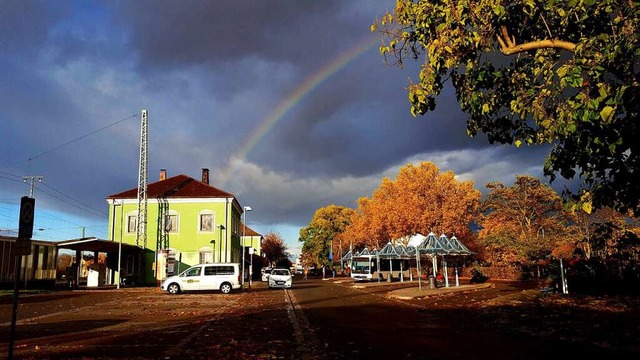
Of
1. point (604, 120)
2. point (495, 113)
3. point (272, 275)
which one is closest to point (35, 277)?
point (272, 275)

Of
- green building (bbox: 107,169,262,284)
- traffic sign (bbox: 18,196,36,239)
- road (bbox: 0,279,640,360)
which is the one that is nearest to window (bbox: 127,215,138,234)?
green building (bbox: 107,169,262,284)

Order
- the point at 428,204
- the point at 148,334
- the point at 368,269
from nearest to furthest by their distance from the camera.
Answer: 1. the point at 148,334
2. the point at 428,204
3. the point at 368,269

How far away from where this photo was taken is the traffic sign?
28.9ft

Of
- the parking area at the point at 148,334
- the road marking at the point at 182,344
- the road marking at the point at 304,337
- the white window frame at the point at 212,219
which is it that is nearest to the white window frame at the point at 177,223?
the white window frame at the point at 212,219

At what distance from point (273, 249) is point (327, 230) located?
20.9 m

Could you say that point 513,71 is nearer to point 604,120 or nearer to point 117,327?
point 604,120

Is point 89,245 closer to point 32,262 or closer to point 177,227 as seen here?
point 32,262

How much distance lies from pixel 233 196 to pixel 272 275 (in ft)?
46.1

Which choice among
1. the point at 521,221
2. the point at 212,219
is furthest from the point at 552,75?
the point at 521,221

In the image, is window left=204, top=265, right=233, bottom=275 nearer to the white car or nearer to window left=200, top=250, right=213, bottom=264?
the white car

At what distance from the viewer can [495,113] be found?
401 inches

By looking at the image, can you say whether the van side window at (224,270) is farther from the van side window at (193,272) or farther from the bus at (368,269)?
the bus at (368,269)

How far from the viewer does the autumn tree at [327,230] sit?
91.9 meters

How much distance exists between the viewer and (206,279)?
108 feet
